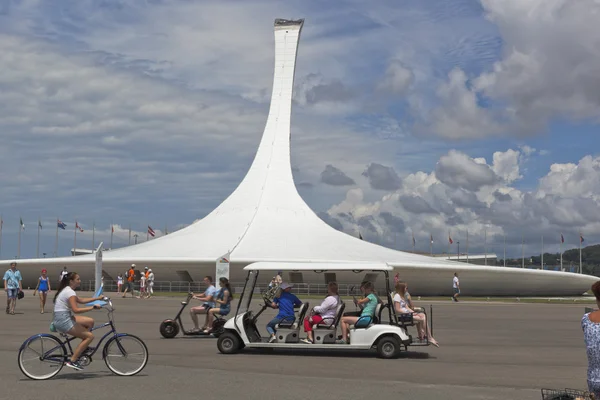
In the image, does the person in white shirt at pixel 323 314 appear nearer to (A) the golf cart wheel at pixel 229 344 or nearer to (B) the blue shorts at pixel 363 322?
(B) the blue shorts at pixel 363 322

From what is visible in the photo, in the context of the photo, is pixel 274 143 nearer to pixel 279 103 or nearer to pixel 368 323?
pixel 279 103

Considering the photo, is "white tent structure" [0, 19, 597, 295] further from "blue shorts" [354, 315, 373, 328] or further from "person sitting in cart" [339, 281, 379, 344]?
"blue shorts" [354, 315, 373, 328]

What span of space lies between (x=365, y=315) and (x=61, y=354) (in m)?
4.42

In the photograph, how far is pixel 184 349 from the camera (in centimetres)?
1210

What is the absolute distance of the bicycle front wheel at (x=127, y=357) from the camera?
8.88m

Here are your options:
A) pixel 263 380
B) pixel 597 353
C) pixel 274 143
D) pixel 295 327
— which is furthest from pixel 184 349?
pixel 274 143

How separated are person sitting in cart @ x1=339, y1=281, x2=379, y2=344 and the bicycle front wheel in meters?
3.43

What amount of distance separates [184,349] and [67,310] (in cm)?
365

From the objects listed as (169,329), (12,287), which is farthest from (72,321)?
(12,287)

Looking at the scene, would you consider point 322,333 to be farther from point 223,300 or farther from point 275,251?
point 275,251

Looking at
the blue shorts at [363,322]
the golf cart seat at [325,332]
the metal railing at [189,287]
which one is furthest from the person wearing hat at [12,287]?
the metal railing at [189,287]

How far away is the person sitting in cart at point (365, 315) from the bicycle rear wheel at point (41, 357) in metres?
4.21

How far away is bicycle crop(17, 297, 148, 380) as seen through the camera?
8.52 metres

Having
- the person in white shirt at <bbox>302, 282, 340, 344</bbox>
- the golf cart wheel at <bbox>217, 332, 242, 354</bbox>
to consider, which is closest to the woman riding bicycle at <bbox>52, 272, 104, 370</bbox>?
the golf cart wheel at <bbox>217, 332, 242, 354</bbox>
